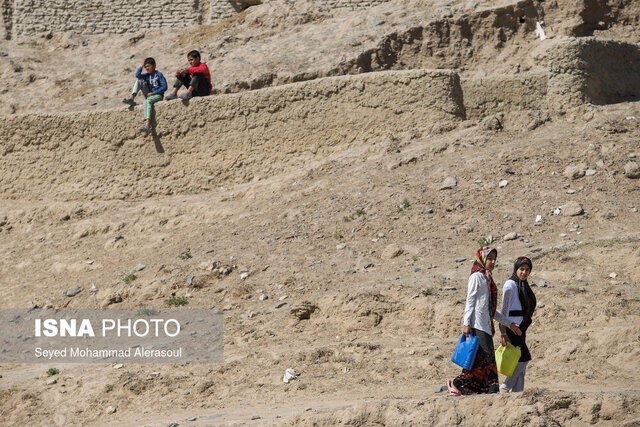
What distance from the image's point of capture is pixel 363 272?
826cm

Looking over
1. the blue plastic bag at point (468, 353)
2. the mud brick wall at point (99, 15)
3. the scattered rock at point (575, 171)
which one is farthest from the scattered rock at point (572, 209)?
the mud brick wall at point (99, 15)

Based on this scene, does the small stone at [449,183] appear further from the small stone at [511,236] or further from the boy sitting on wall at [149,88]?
the boy sitting on wall at [149,88]

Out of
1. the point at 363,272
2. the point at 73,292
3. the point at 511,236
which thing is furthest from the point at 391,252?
the point at 73,292

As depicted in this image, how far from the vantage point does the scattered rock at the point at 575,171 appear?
9070 millimetres

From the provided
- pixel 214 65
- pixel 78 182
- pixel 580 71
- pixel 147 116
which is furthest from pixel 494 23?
pixel 78 182

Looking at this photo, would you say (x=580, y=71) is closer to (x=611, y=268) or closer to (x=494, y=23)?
(x=494, y=23)

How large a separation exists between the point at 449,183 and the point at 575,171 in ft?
4.37

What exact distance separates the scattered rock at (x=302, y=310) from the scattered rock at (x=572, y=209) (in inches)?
109

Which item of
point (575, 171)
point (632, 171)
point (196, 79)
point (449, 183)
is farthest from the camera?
point (196, 79)

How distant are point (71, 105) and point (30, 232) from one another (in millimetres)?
4068

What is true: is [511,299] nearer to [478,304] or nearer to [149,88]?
[478,304]

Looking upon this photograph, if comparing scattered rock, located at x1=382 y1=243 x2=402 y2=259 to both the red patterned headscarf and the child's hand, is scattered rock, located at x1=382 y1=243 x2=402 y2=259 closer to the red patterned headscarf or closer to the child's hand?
the red patterned headscarf

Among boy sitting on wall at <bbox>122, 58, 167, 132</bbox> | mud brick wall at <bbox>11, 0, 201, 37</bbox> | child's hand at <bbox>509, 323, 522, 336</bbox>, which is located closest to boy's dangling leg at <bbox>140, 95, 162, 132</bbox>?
boy sitting on wall at <bbox>122, 58, 167, 132</bbox>

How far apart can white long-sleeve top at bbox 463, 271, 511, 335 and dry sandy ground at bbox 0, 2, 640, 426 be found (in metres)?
0.57
